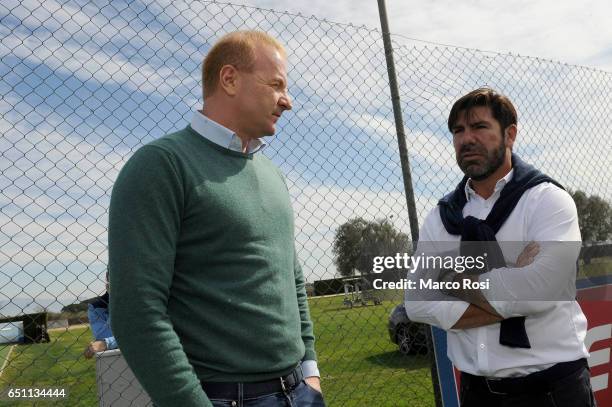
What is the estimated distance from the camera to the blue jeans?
1.49m

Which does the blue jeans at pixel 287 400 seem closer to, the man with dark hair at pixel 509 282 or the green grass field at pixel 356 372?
the man with dark hair at pixel 509 282

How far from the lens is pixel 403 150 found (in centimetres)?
348

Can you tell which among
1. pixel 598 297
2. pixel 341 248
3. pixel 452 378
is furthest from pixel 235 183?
pixel 598 297

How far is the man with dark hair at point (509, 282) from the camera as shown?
2049 millimetres

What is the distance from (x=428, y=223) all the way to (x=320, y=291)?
59.6 inches

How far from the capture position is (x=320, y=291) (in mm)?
3863

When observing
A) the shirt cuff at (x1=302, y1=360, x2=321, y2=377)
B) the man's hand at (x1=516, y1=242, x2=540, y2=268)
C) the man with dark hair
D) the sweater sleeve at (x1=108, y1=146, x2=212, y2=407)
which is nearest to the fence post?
the man with dark hair

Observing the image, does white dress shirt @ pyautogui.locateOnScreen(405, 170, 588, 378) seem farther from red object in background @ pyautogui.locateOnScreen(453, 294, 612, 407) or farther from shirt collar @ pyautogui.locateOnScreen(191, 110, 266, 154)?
red object in background @ pyautogui.locateOnScreen(453, 294, 612, 407)

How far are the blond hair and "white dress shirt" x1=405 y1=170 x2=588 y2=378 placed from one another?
45.5 inches

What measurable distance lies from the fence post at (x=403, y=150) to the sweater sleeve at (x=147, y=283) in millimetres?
2233

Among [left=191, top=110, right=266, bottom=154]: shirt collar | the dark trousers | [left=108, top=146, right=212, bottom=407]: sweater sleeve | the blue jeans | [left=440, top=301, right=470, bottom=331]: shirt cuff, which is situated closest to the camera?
[left=108, top=146, right=212, bottom=407]: sweater sleeve

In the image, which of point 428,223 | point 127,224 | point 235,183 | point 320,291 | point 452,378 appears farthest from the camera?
point 320,291

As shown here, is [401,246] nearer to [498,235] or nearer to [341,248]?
[341,248]

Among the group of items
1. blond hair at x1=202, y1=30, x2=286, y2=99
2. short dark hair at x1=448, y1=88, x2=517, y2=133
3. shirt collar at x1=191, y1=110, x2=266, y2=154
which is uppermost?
blond hair at x1=202, y1=30, x2=286, y2=99
